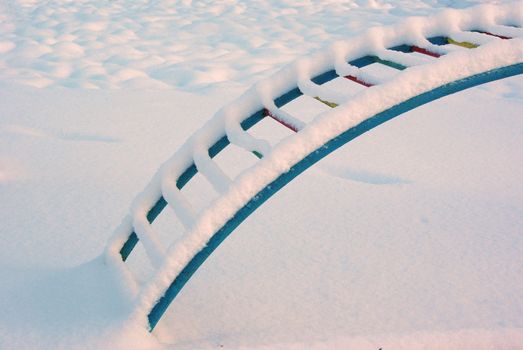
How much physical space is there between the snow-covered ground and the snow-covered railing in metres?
0.30

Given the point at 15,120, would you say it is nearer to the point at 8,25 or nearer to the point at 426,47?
the point at 426,47

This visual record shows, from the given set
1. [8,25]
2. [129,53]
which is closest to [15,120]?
[129,53]

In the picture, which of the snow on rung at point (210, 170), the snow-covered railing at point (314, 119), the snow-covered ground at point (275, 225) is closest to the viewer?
the snow-covered railing at point (314, 119)

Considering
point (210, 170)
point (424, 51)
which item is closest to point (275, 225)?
point (210, 170)

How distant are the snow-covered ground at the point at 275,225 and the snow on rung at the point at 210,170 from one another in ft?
1.94

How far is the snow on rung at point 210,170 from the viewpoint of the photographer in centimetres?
188

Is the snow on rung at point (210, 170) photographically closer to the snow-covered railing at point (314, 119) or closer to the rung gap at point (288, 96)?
the snow-covered railing at point (314, 119)

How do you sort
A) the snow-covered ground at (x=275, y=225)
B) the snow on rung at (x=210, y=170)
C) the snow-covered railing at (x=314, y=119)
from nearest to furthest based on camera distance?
the snow-covered railing at (x=314, y=119) < the snow on rung at (x=210, y=170) < the snow-covered ground at (x=275, y=225)

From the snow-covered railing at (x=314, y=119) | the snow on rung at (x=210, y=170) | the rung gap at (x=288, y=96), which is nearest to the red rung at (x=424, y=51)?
the snow-covered railing at (x=314, y=119)

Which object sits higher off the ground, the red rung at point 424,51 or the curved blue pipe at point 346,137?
the red rung at point 424,51

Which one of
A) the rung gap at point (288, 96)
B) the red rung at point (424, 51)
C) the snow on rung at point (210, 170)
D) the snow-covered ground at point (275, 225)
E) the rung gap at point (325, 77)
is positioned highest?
the red rung at point (424, 51)

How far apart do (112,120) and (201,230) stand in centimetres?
297

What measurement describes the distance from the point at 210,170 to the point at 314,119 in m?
0.46

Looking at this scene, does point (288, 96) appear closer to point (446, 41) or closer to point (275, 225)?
point (446, 41)
